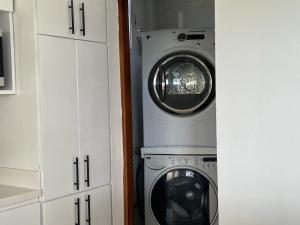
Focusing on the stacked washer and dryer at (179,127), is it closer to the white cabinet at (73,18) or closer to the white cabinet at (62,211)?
the white cabinet at (73,18)

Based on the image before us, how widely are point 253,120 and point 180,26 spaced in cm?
193

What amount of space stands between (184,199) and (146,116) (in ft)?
2.27

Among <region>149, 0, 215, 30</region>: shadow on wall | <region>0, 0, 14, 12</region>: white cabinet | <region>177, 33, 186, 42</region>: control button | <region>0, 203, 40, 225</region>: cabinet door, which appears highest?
<region>149, 0, 215, 30</region>: shadow on wall

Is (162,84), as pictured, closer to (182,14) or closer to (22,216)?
(182,14)

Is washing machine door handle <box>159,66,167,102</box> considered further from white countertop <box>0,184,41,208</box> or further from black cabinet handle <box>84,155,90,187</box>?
white countertop <box>0,184,41,208</box>

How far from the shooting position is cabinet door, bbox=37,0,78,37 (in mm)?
2252

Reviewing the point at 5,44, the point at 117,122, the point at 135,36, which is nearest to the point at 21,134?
the point at 5,44

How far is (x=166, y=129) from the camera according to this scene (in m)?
3.15

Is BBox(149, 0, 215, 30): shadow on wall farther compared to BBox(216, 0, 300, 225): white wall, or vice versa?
BBox(149, 0, 215, 30): shadow on wall

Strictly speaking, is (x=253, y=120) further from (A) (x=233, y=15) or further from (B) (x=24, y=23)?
(B) (x=24, y=23)

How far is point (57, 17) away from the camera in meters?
2.35

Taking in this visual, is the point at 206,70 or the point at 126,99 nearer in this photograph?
the point at 126,99

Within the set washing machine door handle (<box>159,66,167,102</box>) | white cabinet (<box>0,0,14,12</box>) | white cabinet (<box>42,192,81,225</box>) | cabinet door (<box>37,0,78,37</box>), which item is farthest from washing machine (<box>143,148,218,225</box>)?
white cabinet (<box>0,0,14,12</box>)

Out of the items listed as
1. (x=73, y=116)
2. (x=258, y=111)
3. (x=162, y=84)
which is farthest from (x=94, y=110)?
(x=258, y=111)
